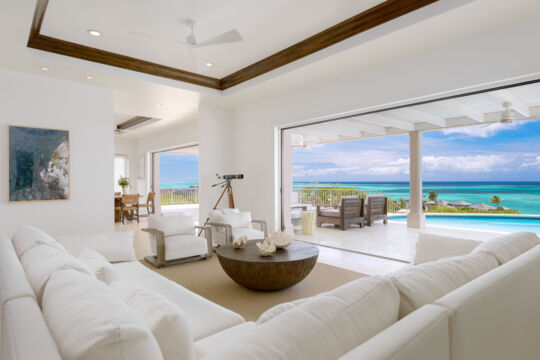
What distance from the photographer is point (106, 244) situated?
2791 mm

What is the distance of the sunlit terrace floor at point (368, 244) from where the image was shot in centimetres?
415

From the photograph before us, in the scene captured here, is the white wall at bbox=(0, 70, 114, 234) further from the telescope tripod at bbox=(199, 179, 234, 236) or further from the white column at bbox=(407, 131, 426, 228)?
the white column at bbox=(407, 131, 426, 228)

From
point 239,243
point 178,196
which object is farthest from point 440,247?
point 178,196

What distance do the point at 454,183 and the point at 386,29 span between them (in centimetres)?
709

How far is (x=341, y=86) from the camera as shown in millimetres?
4441

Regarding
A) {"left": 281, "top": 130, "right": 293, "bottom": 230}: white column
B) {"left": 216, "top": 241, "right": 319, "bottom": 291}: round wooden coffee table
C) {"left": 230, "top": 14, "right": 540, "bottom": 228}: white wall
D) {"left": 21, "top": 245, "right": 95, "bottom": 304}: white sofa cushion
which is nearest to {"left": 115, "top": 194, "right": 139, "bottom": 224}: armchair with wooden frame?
{"left": 230, "top": 14, "right": 540, "bottom": 228}: white wall

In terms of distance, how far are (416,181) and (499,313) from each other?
6431 mm

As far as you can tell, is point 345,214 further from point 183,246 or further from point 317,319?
point 317,319

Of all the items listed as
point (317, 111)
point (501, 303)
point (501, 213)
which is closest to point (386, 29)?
point (317, 111)

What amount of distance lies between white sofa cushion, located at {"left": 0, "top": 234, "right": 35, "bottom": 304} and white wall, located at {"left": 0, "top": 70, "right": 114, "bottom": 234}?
3325mm

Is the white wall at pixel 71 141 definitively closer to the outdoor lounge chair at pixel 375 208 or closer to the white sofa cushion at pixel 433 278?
the white sofa cushion at pixel 433 278

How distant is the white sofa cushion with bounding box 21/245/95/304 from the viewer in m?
1.15

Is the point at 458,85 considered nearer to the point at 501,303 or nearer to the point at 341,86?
the point at 341,86

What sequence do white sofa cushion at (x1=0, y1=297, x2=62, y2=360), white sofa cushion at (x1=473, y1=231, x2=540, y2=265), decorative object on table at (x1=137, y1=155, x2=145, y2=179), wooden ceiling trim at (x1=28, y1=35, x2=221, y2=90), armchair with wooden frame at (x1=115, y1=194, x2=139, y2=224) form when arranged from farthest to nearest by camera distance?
decorative object on table at (x1=137, y1=155, x2=145, y2=179), armchair with wooden frame at (x1=115, y1=194, x2=139, y2=224), wooden ceiling trim at (x1=28, y1=35, x2=221, y2=90), white sofa cushion at (x1=473, y1=231, x2=540, y2=265), white sofa cushion at (x1=0, y1=297, x2=62, y2=360)
